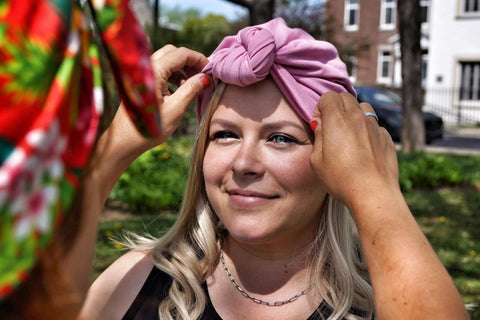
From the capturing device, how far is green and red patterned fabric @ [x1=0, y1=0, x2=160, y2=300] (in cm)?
63

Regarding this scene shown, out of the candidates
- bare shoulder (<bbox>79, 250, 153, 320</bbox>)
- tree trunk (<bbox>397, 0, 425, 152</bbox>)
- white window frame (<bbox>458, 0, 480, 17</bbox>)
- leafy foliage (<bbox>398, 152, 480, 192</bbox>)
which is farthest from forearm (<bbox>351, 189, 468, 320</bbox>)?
white window frame (<bbox>458, 0, 480, 17</bbox>)

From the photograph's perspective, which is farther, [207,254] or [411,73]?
[411,73]

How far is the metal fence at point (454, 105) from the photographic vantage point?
93.2 ft

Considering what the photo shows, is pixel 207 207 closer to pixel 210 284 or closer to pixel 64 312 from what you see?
pixel 210 284

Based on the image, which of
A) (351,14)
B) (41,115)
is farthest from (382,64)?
(41,115)

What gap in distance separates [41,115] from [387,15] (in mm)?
38525

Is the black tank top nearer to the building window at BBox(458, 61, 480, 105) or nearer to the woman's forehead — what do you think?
the woman's forehead

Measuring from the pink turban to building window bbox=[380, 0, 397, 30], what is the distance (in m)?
36.5

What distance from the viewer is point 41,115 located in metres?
0.66

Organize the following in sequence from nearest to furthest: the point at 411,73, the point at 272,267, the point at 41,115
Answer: the point at 41,115 → the point at 272,267 → the point at 411,73

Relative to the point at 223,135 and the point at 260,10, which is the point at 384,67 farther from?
the point at 223,135

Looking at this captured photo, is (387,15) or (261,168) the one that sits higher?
(261,168)

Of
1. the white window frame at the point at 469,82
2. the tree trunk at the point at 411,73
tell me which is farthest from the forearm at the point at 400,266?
the white window frame at the point at 469,82

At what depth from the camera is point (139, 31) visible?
2.56 ft
